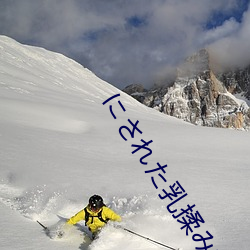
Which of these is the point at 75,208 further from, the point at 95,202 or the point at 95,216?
the point at 95,202

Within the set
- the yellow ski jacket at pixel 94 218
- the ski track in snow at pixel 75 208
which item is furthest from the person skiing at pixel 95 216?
the ski track in snow at pixel 75 208

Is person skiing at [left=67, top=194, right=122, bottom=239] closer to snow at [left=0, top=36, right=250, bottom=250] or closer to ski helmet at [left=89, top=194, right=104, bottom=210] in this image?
ski helmet at [left=89, top=194, right=104, bottom=210]

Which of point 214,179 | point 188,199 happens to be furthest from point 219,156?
point 188,199

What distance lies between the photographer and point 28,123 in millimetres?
14719

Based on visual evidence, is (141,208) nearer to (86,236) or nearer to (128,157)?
(86,236)

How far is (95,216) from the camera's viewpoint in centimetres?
582

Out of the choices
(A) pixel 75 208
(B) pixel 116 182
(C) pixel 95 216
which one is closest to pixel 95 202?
(C) pixel 95 216

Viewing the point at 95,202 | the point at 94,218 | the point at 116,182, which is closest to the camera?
the point at 95,202

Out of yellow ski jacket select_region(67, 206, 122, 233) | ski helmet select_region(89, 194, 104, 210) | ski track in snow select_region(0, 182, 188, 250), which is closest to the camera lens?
ski track in snow select_region(0, 182, 188, 250)

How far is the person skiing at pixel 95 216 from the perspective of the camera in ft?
18.8

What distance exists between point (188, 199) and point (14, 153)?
5709 millimetres

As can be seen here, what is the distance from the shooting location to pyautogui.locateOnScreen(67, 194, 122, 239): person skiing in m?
5.73

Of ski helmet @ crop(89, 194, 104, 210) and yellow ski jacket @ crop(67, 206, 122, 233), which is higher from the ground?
ski helmet @ crop(89, 194, 104, 210)

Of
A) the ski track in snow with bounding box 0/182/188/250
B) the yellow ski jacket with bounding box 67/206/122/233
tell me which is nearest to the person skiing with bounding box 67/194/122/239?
the yellow ski jacket with bounding box 67/206/122/233
